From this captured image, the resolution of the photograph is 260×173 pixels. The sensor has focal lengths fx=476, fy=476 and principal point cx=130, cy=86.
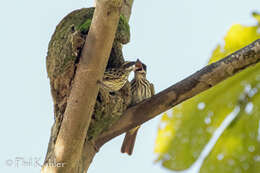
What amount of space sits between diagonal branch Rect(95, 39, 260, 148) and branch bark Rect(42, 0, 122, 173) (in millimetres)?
646

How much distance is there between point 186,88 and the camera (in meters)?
3.59

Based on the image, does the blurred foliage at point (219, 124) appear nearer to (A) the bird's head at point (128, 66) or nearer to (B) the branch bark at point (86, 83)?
(A) the bird's head at point (128, 66)

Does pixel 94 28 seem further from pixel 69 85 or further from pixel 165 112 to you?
pixel 165 112

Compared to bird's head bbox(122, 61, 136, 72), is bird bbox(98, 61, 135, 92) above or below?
below

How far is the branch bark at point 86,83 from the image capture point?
9.89 ft

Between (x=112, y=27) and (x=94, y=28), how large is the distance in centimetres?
12

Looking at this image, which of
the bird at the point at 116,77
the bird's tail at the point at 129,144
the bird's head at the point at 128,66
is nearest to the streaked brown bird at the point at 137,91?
the bird's tail at the point at 129,144

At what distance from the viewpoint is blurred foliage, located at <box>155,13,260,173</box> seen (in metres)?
3.94

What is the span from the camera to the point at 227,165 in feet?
13.0

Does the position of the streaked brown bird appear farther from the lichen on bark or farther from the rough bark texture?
the lichen on bark

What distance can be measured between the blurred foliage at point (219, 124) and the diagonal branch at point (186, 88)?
33 centimetres

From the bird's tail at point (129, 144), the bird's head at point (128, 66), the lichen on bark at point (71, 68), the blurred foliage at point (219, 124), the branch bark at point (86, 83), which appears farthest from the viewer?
the bird's tail at point (129, 144)

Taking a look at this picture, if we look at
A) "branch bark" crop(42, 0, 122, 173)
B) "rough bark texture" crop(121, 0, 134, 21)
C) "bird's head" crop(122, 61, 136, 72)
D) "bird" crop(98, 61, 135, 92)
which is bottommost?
"branch bark" crop(42, 0, 122, 173)

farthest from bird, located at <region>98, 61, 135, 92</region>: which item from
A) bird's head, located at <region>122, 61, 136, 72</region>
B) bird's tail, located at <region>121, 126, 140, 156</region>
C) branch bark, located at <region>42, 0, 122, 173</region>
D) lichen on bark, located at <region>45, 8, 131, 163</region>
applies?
branch bark, located at <region>42, 0, 122, 173</region>
